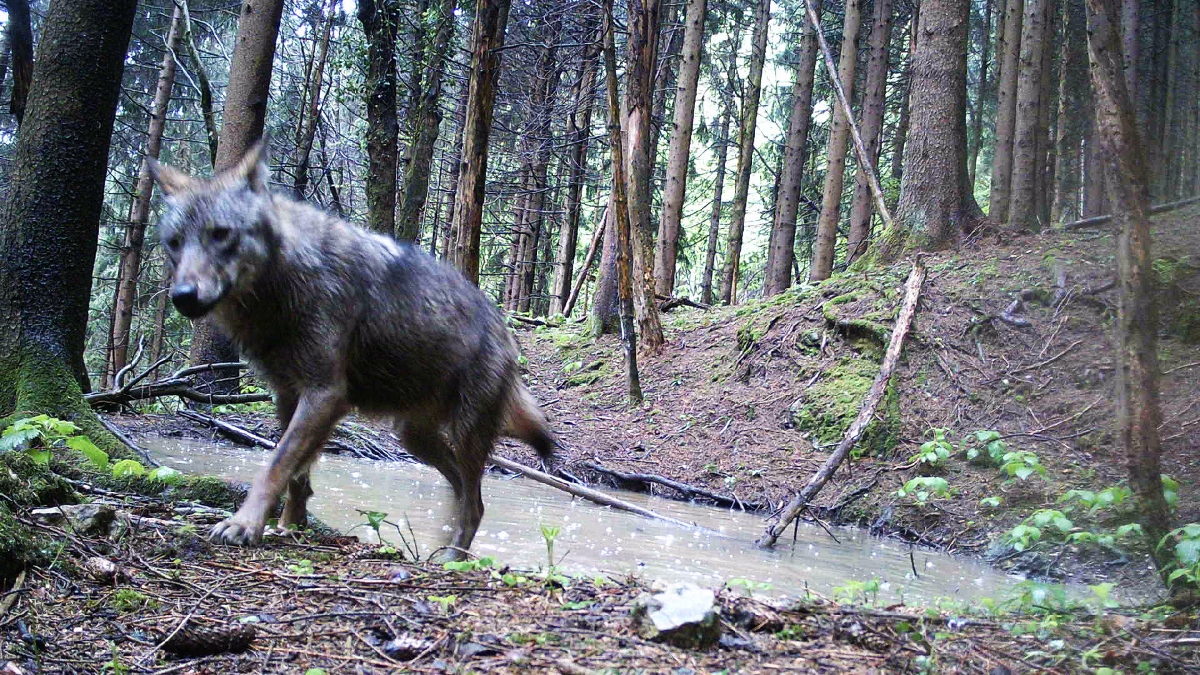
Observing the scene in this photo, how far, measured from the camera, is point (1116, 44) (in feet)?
13.1

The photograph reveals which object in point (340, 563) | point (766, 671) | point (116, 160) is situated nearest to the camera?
point (766, 671)

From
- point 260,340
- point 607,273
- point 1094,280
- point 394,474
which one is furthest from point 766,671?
point 607,273

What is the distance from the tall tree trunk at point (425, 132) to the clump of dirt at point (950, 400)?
339cm

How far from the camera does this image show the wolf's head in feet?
12.6

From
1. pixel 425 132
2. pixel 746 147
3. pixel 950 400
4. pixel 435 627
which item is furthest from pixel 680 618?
pixel 746 147

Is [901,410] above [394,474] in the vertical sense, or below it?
above

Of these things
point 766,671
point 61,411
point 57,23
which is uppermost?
point 57,23

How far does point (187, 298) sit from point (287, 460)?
1025 millimetres

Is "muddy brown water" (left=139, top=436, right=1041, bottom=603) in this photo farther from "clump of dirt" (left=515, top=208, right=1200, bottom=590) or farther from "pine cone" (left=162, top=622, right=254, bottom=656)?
"pine cone" (left=162, top=622, right=254, bottom=656)

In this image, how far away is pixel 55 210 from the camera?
524cm

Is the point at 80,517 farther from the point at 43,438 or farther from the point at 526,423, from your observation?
the point at 526,423

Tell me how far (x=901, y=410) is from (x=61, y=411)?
292 inches

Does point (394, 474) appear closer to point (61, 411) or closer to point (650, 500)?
point (650, 500)

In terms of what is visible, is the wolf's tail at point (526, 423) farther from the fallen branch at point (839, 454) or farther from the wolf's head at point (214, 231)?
the wolf's head at point (214, 231)
